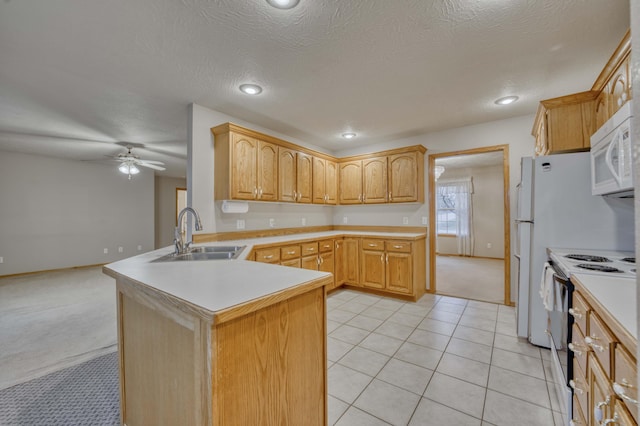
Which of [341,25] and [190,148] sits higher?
[341,25]

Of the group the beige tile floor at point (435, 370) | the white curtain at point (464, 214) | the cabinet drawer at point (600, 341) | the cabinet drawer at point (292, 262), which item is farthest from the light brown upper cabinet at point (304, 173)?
the white curtain at point (464, 214)

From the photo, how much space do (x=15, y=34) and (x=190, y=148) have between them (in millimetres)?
1385

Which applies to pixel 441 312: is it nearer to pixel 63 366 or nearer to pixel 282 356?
pixel 282 356

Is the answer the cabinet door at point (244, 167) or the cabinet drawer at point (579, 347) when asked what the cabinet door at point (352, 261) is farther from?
the cabinet drawer at point (579, 347)

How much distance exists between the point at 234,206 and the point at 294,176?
1.03m

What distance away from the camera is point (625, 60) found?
5.66ft

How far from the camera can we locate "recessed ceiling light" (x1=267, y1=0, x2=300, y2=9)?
1501mm

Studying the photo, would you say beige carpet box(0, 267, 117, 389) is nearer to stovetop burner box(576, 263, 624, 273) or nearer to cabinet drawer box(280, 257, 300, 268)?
cabinet drawer box(280, 257, 300, 268)

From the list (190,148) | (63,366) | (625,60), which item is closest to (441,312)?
(625,60)

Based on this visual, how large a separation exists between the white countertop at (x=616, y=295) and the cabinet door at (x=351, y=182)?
3215mm

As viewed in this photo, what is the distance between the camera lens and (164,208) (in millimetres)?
7637

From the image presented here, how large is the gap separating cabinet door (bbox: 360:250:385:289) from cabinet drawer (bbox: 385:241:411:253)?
0.15 meters

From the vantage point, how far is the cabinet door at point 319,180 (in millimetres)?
4141

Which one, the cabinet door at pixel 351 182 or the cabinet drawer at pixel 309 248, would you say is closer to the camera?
the cabinet drawer at pixel 309 248
